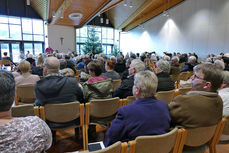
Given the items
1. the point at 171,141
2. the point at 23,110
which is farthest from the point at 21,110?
the point at 171,141

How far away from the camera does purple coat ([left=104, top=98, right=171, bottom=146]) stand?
1.34 m

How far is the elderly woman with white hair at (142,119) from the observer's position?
1.35m

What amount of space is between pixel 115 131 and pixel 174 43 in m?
13.0

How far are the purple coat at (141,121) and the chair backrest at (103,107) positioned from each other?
2.60ft

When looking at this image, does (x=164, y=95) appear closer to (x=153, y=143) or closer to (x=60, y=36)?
(x=153, y=143)

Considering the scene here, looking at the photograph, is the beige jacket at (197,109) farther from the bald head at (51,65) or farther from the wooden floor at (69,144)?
the bald head at (51,65)

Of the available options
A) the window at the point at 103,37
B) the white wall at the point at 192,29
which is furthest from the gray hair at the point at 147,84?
the window at the point at 103,37

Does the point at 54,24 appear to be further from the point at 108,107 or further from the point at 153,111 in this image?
the point at 153,111

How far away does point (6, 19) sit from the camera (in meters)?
12.6

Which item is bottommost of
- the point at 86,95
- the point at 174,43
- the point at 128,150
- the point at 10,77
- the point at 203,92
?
the point at 128,150

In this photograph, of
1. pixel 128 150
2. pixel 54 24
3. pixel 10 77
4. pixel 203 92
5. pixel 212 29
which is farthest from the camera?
pixel 54 24

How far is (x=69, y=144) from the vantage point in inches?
101

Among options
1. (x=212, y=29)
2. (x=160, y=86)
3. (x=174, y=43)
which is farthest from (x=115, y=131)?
(x=174, y=43)

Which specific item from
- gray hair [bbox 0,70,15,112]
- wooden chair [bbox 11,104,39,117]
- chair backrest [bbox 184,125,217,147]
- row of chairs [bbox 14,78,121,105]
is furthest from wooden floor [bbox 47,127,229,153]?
gray hair [bbox 0,70,15,112]
